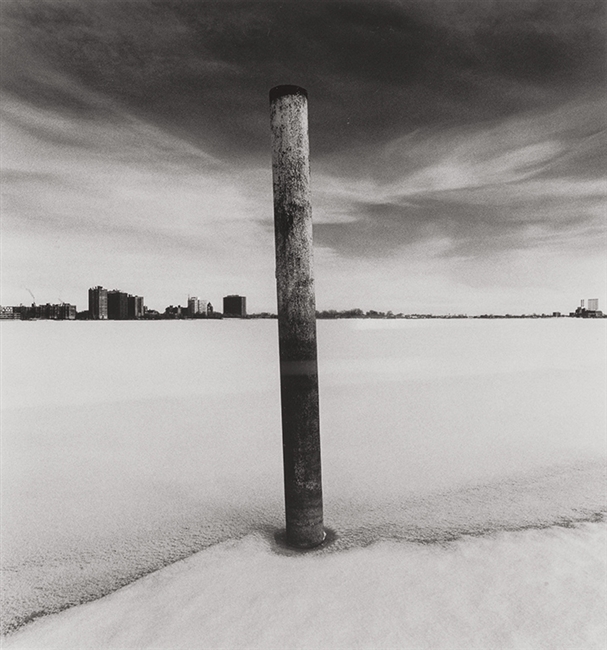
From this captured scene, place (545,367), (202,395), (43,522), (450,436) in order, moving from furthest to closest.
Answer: (545,367) < (202,395) < (450,436) < (43,522)

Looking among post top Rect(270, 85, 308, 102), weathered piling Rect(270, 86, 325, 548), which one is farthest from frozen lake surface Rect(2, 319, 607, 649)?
post top Rect(270, 85, 308, 102)

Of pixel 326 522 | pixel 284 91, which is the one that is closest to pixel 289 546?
pixel 326 522

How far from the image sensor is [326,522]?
356cm

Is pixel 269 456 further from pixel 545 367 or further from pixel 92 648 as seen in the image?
pixel 545 367

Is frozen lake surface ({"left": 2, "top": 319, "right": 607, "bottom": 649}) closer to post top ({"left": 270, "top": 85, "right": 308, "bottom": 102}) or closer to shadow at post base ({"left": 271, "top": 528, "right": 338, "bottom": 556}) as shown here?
shadow at post base ({"left": 271, "top": 528, "right": 338, "bottom": 556})

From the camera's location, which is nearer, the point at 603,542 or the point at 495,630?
the point at 495,630

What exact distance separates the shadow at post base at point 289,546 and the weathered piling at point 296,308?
1.5 inches

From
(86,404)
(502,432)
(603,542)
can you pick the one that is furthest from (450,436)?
(86,404)

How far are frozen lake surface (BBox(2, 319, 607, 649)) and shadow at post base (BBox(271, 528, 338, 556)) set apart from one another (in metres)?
0.03

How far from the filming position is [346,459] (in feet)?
16.9

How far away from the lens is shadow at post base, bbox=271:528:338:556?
307 centimetres

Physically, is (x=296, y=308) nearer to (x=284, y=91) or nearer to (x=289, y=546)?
(x=284, y=91)

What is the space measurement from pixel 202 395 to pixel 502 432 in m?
5.29

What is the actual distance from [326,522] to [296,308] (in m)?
1.68
